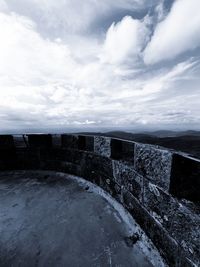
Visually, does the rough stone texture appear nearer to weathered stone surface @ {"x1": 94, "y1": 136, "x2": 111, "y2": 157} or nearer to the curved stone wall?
the curved stone wall

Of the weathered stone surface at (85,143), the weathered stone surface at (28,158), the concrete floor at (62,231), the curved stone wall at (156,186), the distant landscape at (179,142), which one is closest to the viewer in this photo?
the curved stone wall at (156,186)

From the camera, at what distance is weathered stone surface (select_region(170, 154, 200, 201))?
1498 mm

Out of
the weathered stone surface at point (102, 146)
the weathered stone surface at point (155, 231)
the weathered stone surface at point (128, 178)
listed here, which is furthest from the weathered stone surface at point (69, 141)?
the weathered stone surface at point (155, 231)

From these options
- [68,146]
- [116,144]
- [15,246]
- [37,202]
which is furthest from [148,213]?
[68,146]

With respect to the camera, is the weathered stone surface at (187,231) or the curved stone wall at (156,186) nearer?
the weathered stone surface at (187,231)

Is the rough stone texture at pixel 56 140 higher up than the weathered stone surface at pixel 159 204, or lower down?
higher up

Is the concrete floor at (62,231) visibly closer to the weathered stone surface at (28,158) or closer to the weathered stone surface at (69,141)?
the weathered stone surface at (69,141)

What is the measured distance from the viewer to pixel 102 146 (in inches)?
134

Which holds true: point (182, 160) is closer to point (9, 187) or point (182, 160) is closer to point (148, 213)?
point (148, 213)

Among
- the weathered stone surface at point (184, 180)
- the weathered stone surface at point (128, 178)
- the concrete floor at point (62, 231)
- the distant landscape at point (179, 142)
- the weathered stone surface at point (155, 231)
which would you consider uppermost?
the weathered stone surface at point (184, 180)

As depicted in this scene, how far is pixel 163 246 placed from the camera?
5.68ft

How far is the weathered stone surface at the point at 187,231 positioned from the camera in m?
1.29

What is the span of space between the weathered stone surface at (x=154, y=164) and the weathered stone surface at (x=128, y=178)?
13cm

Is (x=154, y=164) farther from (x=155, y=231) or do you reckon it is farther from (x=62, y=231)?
(x=62, y=231)
